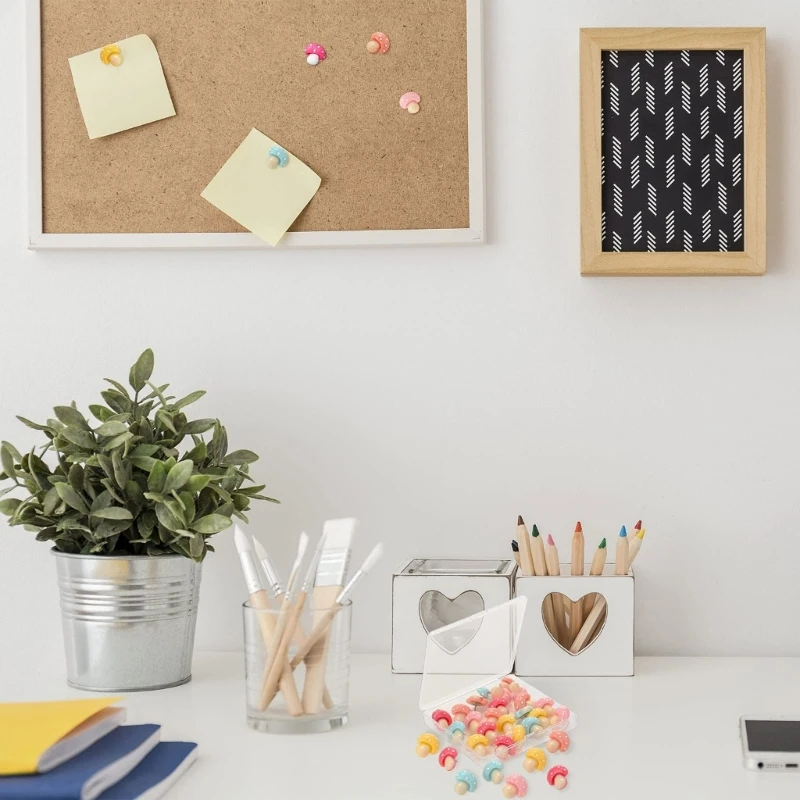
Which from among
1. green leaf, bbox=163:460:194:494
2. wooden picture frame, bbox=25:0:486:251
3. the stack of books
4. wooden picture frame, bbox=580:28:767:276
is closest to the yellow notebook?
the stack of books

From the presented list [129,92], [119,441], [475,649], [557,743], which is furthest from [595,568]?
[129,92]

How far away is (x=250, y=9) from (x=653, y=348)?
62 cm

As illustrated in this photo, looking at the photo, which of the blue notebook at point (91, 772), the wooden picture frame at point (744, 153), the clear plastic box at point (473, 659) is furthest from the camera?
the wooden picture frame at point (744, 153)

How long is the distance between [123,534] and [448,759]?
0.41 m

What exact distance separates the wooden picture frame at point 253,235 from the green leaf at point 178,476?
33cm

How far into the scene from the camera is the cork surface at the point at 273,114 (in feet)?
3.50

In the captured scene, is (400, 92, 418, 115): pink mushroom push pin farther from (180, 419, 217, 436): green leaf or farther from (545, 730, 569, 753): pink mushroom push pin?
(545, 730, 569, 753): pink mushroom push pin

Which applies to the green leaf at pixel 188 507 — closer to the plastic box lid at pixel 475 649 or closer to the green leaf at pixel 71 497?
the green leaf at pixel 71 497

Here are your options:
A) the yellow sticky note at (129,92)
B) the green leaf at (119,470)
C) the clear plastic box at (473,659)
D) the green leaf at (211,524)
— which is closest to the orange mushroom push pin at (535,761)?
the clear plastic box at (473,659)

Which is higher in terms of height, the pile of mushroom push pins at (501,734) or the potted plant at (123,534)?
the potted plant at (123,534)

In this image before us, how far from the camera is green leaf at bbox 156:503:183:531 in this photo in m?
0.85

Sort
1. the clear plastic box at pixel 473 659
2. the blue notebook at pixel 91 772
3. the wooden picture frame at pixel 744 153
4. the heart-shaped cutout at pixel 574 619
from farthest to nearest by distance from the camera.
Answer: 1. the wooden picture frame at pixel 744 153
2. the heart-shaped cutout at pixel 574 619
3. the clear plastic box at pixel 473 659
4. the blue notebook at pixel 91 772

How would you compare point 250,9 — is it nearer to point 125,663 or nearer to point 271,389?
point 271,389

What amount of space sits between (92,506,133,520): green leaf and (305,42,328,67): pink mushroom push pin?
22.1 inches
